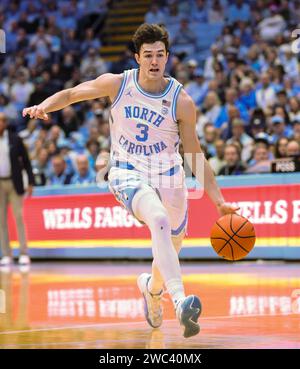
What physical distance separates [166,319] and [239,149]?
805 centimetres

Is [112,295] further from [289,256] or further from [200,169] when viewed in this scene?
[289,256]

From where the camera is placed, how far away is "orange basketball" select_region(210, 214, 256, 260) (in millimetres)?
7258

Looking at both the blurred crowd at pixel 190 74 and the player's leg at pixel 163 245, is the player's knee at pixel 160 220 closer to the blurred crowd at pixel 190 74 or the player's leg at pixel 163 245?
the player's leg at pixel 163 245

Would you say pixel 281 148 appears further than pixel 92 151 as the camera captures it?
No

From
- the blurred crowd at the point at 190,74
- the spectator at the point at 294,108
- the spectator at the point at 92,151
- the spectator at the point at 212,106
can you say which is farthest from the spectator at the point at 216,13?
the spectator at the point at 294,108

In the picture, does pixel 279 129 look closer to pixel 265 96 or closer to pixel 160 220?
pixel 265 96

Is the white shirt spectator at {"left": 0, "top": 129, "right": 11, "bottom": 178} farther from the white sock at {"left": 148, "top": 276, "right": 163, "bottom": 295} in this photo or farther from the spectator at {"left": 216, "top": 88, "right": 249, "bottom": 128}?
the white sock at {"left": 148, "top": 276, "right": 163, "bottom": 295}

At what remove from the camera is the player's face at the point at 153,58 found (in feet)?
24.1

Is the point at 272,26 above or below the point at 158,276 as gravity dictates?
above

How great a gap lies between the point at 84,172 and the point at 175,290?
11.6 meters

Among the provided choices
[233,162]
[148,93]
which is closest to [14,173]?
[233,162]

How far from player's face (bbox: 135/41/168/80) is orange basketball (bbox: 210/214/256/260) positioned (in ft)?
4.06

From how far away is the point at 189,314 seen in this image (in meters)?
6.38

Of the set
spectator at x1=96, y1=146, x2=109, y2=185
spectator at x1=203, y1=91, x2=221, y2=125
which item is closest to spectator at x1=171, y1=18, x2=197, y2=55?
spectator at x1=203, y1=91, x2=221, y2=125
